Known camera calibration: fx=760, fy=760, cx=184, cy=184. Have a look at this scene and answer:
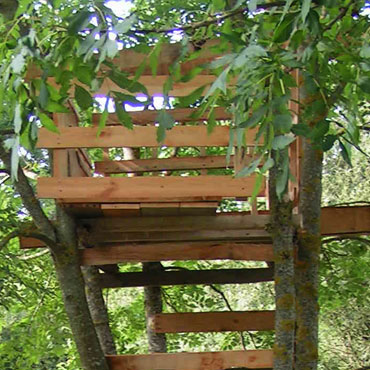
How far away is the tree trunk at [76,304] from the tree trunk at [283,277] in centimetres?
101

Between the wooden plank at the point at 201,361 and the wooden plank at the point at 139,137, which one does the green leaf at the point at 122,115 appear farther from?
the wooden plank at the point at 201,361

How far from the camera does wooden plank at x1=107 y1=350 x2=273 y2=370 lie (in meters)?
4.39

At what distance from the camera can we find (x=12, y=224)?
5.13 metres

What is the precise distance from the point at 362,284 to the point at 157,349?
6.12ft

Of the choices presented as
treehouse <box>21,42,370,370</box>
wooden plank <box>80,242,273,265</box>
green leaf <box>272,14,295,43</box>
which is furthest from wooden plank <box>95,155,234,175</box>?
green leaf <box>272,14,295,43</box>

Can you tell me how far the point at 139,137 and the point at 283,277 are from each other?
1009 millimetres

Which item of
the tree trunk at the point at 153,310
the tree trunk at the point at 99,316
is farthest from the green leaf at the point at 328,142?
the tree trunk at the point at 153,310

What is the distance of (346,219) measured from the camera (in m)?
4.58

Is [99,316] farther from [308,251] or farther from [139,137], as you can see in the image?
[139,137]

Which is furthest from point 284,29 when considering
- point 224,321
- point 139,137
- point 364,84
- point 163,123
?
point 224,321

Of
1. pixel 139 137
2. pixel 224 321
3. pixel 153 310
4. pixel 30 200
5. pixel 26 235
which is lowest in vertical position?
pixel 153 310

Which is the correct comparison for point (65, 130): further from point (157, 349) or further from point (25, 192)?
point (157, 349)

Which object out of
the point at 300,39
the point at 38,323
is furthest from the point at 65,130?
the point at 38,323

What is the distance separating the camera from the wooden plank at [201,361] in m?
4.39
